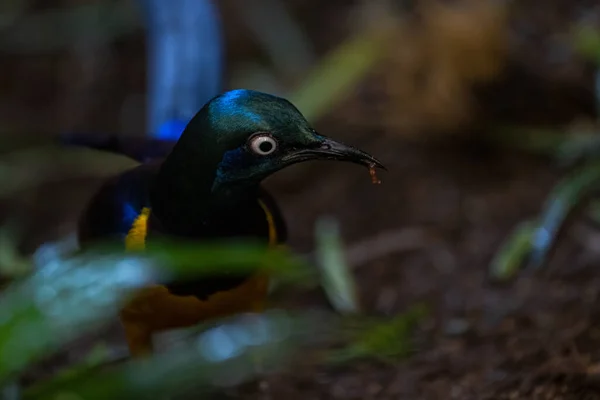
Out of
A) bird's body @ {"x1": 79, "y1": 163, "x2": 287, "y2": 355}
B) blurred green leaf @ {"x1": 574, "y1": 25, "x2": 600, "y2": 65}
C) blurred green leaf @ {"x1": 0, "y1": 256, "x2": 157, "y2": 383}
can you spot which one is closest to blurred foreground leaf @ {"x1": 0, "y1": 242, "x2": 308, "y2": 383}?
blurred green leaf @ {"x1": 0, "y1": 256, "x2": 157, "y2": 383}

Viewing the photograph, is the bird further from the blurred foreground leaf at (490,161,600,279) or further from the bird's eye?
the blurred foreground leaf at (490,161,600,279)

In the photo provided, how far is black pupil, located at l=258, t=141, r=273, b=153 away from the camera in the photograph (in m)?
1.38

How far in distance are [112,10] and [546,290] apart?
2.50 meters

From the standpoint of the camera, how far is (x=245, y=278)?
64.0 inches

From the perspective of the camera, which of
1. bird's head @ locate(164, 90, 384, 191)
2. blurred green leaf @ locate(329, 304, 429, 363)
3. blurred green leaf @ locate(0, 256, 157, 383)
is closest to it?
blurred green leaf @ locate(0, 256, 157, 383)

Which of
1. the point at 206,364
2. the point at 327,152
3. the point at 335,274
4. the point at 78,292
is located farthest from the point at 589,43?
the point at 78,292

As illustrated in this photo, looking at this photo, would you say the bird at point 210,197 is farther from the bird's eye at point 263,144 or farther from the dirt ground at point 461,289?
the dirt ground at point 461,289

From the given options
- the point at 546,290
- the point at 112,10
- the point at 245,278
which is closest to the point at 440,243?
the point at 546,290

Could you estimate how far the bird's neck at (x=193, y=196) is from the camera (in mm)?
1473

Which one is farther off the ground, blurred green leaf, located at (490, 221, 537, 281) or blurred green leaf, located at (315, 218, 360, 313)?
blurred green leaf, located at (315, 218, 360, 313)

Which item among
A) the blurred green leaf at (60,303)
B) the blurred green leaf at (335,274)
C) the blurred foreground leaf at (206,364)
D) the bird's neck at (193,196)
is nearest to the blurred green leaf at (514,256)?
the blurred green leaf at (335,274)

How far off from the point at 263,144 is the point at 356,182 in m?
1.52

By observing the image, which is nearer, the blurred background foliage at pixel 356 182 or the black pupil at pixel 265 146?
the black pupil at pixel 265 146

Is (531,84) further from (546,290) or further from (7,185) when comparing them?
(7,185)
